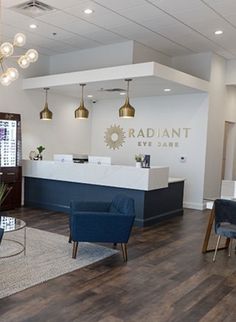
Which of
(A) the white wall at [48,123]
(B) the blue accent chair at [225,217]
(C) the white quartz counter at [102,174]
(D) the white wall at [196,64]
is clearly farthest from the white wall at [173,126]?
(B) the blue accent chair at [225,217]

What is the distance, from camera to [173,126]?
29.3 ft

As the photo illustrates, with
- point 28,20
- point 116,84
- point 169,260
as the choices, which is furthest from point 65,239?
point 28,20

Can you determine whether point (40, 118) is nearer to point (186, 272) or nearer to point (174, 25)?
point (174, 25)

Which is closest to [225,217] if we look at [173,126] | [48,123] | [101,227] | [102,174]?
[101,227]

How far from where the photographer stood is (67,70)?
877 cm

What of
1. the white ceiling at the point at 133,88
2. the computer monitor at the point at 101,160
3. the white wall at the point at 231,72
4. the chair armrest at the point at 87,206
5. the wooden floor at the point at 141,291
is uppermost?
the white wall at the point at 231,72

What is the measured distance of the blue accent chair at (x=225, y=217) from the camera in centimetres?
474

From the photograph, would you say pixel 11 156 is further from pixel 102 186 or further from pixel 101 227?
pixel 101 227

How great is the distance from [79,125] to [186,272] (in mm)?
6512

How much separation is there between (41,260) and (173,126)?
5527 mm

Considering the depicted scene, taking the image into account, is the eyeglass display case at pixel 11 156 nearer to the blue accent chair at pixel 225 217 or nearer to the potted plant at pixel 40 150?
the potted plant at pixel 40 150

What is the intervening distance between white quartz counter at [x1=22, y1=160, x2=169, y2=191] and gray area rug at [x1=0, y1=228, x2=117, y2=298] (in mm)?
1734

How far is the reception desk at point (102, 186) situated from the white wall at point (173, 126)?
1.13 metres

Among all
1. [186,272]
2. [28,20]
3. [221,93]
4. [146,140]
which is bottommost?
[186,272]
